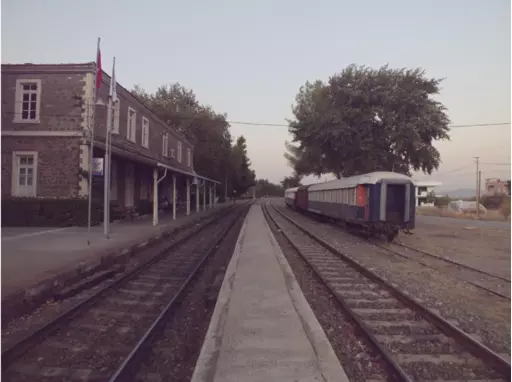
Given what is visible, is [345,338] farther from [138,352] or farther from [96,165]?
[96,165]

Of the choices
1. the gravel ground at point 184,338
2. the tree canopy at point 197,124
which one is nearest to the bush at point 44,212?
the gravel ground at point 184,338

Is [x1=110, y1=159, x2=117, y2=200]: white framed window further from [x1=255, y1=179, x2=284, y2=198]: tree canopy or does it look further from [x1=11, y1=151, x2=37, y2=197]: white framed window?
[x1=255, y1=179, x2=284, y2=198]: tree canopy

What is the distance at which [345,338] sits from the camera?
16.7 feet

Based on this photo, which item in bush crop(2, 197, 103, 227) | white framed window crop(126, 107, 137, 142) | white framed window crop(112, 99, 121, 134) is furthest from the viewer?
white framed window crop(126, 107, 137, 142)

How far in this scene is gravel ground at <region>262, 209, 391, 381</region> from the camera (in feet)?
13.5

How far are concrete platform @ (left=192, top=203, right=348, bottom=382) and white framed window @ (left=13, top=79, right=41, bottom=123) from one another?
14.9 metres

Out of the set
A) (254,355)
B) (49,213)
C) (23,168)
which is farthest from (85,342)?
(23,168)

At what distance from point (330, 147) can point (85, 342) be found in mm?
24400

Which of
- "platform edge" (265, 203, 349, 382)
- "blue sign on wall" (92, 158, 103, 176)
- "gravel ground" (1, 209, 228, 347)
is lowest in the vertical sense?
"gravel ground" (1, 209, 228, 347)

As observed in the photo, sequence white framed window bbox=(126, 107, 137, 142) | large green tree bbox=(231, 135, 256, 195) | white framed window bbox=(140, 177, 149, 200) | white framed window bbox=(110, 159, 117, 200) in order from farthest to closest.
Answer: large green tree bbox=(231, 135, 256, 195) < white framed window bbox=(140, 177, 149, 200) < white framed window bbox=(126, 107, 137, 142) < white framed window bbox=(110, 159, 117, 200)

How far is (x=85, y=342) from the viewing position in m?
4.93

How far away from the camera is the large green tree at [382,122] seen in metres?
25.3

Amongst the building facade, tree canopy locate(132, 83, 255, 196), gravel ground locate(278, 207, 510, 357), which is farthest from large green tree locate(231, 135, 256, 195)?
gravel ground locate(278, 207, 510, 357)

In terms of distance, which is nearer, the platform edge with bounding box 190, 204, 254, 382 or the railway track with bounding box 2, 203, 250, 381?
the platform edge with bounding box 190, 204, 254, 382
